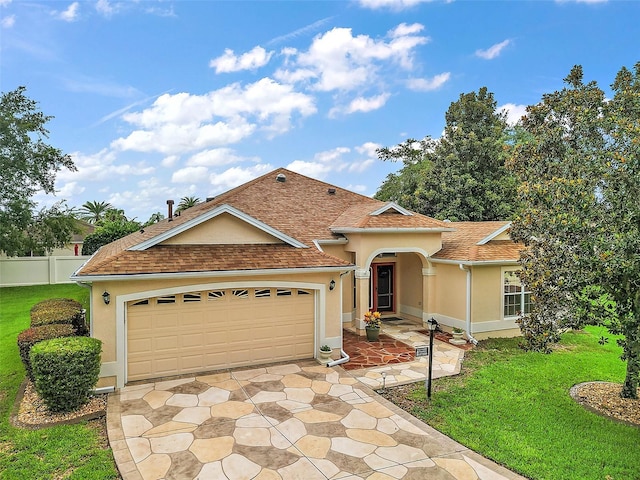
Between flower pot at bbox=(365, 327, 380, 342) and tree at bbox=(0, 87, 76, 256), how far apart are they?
75.5 feet

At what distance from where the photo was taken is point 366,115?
23953mm

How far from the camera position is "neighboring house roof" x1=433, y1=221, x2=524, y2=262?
534 inches

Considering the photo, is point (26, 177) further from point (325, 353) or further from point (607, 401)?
point (607, 401)

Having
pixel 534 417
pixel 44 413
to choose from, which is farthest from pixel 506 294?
pixel 44 413

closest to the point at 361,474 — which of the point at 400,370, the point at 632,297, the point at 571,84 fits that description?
the point at 400,370

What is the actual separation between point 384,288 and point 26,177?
24.1 m

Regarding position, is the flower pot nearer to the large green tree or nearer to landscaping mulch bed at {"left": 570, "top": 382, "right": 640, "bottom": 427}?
the large green tree

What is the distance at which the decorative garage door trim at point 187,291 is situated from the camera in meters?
9.10

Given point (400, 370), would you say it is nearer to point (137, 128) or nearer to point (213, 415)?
point (213, 415)

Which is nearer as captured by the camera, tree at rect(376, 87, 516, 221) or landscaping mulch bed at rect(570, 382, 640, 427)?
landscaping mulch bed at rect(570, 382, 640, 427)

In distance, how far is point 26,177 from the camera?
25.0m

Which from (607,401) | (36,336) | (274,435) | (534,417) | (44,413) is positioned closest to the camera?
(274,435)

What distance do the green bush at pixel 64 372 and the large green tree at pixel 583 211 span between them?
9523 millimetres

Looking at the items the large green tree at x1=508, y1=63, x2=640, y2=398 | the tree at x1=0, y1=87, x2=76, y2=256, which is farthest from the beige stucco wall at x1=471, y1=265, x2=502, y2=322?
the tree at x1=0, y1=87, x2=76, y2=256
